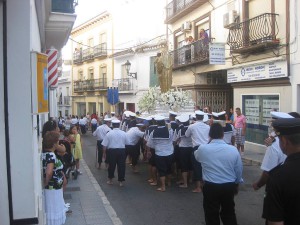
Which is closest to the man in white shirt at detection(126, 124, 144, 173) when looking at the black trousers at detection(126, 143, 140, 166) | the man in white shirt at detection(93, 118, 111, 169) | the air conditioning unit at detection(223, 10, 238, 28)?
the black trousers at detection(126, 143, 140, 166)

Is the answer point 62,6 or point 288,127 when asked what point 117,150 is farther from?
point 288,127

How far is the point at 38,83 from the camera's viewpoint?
3.78 meters

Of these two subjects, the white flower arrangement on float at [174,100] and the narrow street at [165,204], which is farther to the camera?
the white flower arrangement on float at [174,100]

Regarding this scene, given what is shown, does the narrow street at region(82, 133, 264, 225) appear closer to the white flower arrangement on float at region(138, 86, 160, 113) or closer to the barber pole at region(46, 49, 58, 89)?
the barber pole at region(46, 49, 58, 89)

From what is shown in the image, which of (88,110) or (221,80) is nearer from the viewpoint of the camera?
(221,80)

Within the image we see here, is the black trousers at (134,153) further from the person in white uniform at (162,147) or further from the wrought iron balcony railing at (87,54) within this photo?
the wrought iron balcony railing at (87,54)

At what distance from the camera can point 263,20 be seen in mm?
14930

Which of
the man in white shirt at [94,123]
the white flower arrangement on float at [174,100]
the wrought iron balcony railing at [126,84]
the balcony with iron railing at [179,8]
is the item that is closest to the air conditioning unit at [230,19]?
the balcony with iron railing at [179,8]

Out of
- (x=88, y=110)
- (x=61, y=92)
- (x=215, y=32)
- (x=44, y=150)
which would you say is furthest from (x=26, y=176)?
(x=61, y=92)

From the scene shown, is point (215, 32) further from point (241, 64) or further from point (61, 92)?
point (61, 92)

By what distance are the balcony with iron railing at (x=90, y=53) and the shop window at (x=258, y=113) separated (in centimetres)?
2302

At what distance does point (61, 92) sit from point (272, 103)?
137 feet

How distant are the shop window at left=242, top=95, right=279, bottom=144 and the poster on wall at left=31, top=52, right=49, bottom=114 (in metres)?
12.6

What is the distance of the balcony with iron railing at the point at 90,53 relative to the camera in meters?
38.3
